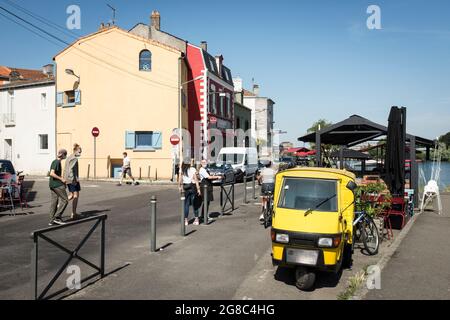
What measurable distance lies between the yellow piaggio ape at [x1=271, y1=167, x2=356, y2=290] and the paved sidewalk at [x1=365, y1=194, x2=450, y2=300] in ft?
2.52

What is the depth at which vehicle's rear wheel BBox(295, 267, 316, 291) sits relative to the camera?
582 cm

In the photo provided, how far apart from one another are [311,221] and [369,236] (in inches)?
101

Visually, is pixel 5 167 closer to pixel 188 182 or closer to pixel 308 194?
pixel 188 182

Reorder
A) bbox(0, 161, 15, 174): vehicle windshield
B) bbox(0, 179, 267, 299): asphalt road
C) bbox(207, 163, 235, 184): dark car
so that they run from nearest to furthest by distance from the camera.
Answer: bbox(0, 179, 267, 299): asphalt road < bbox(0, 161, 15, 174): vehicle windshield < bbox(207, 163, 235, 184): dark car

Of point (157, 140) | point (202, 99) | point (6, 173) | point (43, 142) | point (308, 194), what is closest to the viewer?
point (308, 194)

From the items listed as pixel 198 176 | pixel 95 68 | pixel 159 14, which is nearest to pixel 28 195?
pixel 198 176

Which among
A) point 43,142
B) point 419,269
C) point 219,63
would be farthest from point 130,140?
point 419,269

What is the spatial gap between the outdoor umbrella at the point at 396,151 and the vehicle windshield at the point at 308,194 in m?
5.14

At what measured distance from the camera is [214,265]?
23.4 ft

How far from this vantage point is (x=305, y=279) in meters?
5.84

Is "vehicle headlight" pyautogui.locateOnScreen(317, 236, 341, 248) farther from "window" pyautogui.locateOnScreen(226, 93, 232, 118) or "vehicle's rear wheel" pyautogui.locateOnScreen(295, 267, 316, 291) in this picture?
"window" pyautogui.locateOnScreen(226, 93, 232, 118)

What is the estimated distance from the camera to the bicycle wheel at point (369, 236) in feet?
25.8

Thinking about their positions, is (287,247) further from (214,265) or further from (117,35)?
(117,35)

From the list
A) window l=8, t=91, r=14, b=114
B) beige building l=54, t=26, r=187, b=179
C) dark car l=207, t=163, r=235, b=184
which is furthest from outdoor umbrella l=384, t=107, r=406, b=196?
window l=8, t=91, r=14, b=114
